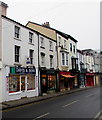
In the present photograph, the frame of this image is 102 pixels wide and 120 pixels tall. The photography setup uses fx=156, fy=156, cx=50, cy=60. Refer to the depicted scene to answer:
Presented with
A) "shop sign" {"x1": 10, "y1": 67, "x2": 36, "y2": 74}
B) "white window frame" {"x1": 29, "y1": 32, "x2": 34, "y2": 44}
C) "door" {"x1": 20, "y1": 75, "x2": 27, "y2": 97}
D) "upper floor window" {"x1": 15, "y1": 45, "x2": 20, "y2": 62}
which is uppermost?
"white window frame" {"x1": 29, "y1": 32, "x2": 34, "y2": 44}

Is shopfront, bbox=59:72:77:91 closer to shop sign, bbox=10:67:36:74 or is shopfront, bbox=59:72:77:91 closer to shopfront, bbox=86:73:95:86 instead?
shop sign, bbox=10:67:36:74

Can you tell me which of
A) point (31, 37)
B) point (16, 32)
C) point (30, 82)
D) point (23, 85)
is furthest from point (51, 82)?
point (16, 32)

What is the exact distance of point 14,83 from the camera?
1662 cm

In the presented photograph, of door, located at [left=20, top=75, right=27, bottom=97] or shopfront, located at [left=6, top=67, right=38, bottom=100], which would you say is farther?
door, located at [left=20, top=75, right=27, bottom=97]

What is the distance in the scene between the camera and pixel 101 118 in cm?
831

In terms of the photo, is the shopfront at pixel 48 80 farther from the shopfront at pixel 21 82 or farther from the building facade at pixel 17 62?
the shopfront at pixel 21 82

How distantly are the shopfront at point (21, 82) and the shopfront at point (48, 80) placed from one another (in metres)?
1.93

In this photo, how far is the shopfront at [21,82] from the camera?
15880 millimetres

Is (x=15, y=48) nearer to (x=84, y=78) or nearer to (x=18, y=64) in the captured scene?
(x=18, y=64)

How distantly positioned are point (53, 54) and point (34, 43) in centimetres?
569

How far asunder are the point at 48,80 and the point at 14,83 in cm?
755

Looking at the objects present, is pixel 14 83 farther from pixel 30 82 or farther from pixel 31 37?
pixel 31 37

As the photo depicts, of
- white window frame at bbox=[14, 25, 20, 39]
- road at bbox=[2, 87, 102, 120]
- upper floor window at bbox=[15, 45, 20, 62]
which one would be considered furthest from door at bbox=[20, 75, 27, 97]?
road at bbox=[2, 87, 102, 120]

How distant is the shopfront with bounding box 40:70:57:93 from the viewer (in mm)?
21750
